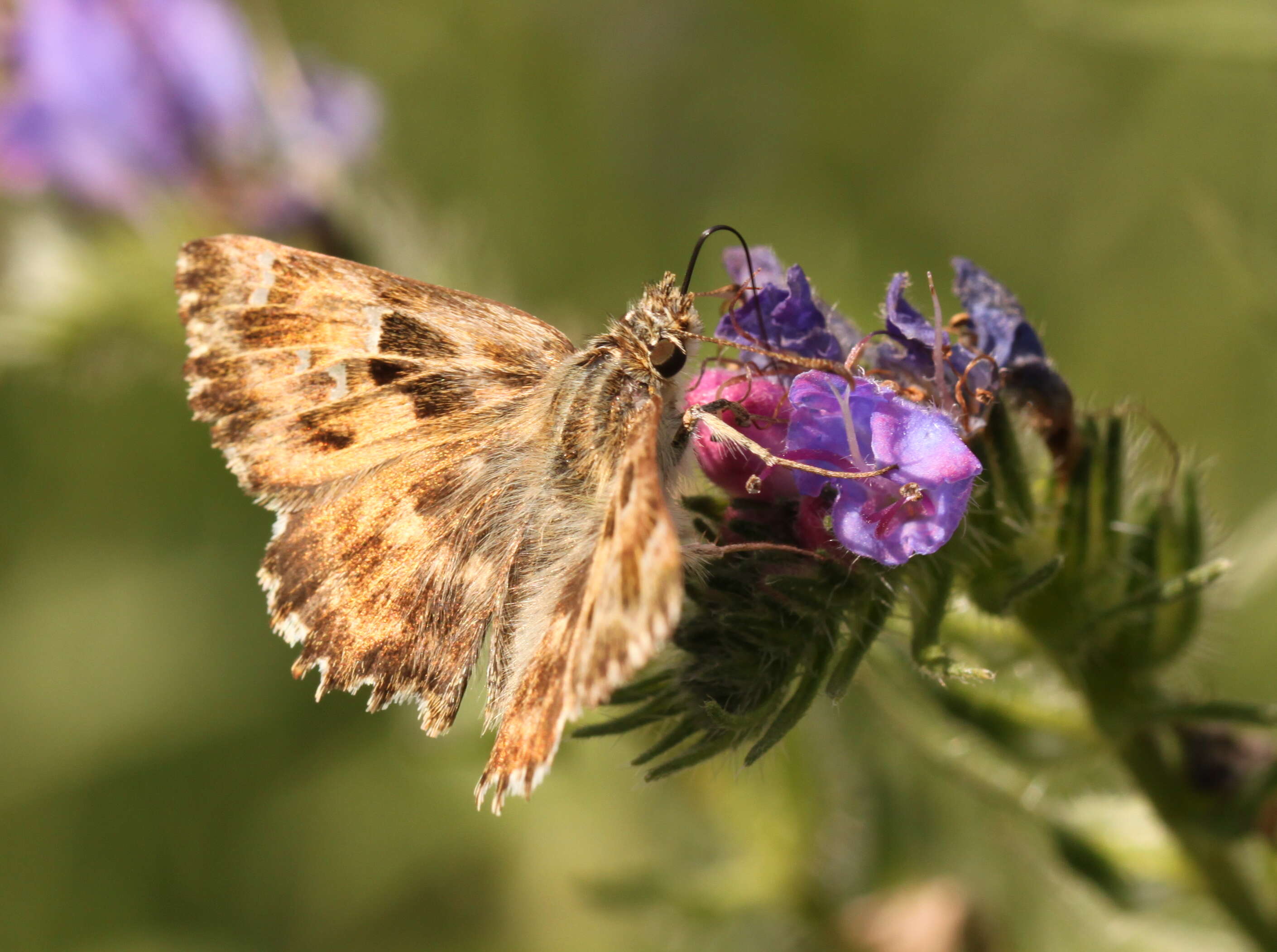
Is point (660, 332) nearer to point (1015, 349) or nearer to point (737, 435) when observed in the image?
point (737, 435)

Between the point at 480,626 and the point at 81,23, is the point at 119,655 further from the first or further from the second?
the point at 480,626

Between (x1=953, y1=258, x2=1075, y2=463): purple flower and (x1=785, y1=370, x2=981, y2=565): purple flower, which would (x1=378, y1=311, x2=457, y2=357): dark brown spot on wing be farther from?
(x1=953, y1=258, x2=1075, y2=463): purple flower

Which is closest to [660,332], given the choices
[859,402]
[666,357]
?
[666,357]

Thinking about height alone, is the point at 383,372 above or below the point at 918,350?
above

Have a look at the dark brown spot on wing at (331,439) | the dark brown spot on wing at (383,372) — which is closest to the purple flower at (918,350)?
the dark brown spot on wing at (383,372)

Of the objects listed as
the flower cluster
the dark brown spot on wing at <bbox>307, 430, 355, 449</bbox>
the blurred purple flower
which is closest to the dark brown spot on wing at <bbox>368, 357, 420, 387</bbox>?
the dark brown spot on wing at <bbox>307, 430, 355, 449</bbox>

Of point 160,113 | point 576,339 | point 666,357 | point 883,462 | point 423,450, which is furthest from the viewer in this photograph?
point 160,113
